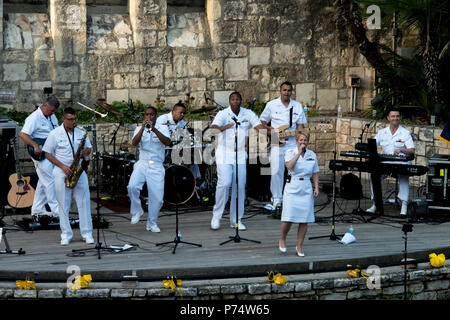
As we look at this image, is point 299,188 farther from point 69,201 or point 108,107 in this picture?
point 108,107

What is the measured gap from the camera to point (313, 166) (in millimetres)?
9289

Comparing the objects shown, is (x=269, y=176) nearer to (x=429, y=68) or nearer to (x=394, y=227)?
(x=394, y=227)

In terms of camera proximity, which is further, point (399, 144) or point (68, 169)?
point (399, 144)

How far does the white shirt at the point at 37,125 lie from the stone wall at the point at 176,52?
8.77 ft

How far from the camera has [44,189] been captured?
1105cm

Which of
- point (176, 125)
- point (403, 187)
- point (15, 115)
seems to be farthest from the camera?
point (15, 115)

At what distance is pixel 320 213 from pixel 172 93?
4251 millimetres

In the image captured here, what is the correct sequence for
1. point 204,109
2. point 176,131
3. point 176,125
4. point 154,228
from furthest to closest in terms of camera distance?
point 204,109, point 176,131, point 176,125, point 154,228

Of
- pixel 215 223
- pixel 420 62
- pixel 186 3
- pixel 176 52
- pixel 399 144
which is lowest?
pixel 215 223

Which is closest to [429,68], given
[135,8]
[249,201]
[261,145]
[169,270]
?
[261,145]

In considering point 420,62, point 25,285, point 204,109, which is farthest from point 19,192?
point 420,62

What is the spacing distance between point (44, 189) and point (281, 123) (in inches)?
145

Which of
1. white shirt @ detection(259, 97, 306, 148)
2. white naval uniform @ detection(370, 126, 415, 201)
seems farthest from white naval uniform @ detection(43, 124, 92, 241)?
white naval uniform @ detection(370, 126, 415, 201)

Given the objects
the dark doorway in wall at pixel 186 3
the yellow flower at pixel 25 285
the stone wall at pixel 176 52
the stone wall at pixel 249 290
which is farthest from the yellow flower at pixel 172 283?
the dark doorway in wall at pixel 186 3
